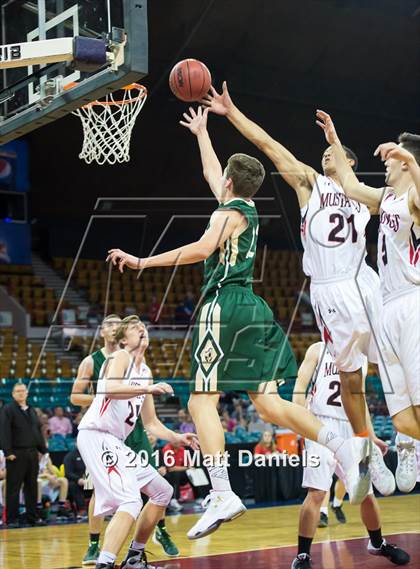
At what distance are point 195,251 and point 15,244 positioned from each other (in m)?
16.1

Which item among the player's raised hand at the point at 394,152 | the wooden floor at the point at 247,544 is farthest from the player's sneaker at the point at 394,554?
the player's raised hand at the point at 394,152

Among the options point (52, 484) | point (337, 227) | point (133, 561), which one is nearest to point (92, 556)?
point (133, 561)

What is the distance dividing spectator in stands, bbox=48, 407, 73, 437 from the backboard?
7.09 meters

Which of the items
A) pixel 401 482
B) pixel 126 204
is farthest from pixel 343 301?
pixel 126 204

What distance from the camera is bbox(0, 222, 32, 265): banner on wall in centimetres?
2059

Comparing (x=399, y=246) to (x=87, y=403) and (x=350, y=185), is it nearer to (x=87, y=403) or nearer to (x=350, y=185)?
(x=350, y=185)

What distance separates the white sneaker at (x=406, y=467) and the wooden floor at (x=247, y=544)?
0.84 meters

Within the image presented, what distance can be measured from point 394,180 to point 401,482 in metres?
1.89

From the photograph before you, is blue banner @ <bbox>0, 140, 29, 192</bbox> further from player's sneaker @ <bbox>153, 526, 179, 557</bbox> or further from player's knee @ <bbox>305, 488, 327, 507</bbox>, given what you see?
player's knee @ <bbox>305, 488, 327, 507</bbox>

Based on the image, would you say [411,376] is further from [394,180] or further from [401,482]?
[394,180]

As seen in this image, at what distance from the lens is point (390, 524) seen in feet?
33.4

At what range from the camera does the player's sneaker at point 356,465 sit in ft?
18.4

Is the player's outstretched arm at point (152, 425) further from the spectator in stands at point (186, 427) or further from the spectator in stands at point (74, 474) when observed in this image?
the spectator in stands at point (186, 427)

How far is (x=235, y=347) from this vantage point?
17.9 feet
